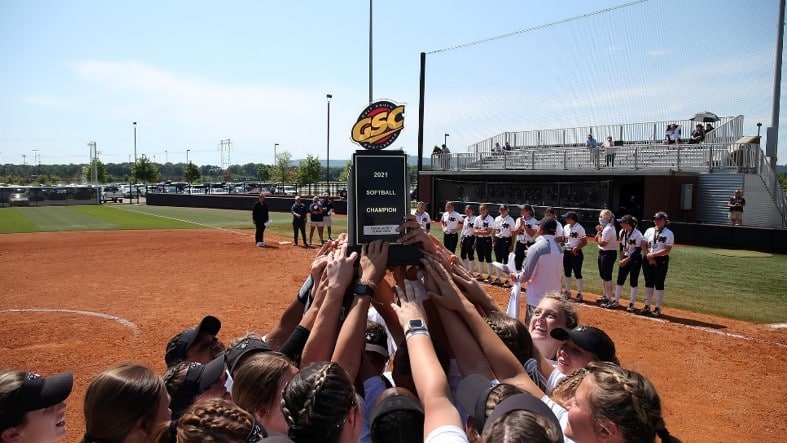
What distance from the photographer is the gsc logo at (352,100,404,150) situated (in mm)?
4980

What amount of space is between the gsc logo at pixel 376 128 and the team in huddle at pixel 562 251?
2.52 metres

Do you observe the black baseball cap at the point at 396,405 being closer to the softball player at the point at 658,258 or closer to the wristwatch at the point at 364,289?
the wristwatch at the point at 364,289

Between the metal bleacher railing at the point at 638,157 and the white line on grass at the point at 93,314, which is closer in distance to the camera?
the white line on grass at the point at 93,314

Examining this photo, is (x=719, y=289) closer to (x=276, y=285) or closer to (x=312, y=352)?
(x=276, y=285)

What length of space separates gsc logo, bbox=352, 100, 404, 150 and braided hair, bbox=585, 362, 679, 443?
2973 millimetres

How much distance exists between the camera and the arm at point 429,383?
99.7 inches

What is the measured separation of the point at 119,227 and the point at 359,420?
32.5 meters

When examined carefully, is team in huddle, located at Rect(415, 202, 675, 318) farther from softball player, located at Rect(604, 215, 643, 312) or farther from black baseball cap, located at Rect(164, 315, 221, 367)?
black baseball cap, located at Rect(164, 315, 221, 367)

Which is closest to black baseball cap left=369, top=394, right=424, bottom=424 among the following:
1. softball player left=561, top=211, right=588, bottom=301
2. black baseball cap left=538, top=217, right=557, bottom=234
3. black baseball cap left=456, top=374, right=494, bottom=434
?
black baseball cap left=456, top=374, right=494, bottom=434

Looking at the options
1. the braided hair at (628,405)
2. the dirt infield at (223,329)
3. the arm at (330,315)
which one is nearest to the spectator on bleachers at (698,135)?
the dirt infield at (223,329)

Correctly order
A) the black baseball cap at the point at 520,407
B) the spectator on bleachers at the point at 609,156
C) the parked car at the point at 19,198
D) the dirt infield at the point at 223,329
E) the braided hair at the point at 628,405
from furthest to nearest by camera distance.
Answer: the parked car at the point at 19,198, the spectator on bleachers at the point at 609,156, the dirt infield at the point at 223,329, the braided hair at the point at 628,405, the black baseball cap at the point at 520,407

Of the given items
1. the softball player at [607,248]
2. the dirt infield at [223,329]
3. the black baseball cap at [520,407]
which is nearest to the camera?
the black baseball cap at [520,407]

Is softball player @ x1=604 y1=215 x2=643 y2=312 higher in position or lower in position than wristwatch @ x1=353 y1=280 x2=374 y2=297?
lower

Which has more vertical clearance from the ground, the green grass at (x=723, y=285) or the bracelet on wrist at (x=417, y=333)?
the bracelet on wrist at (x=417, y=333)
